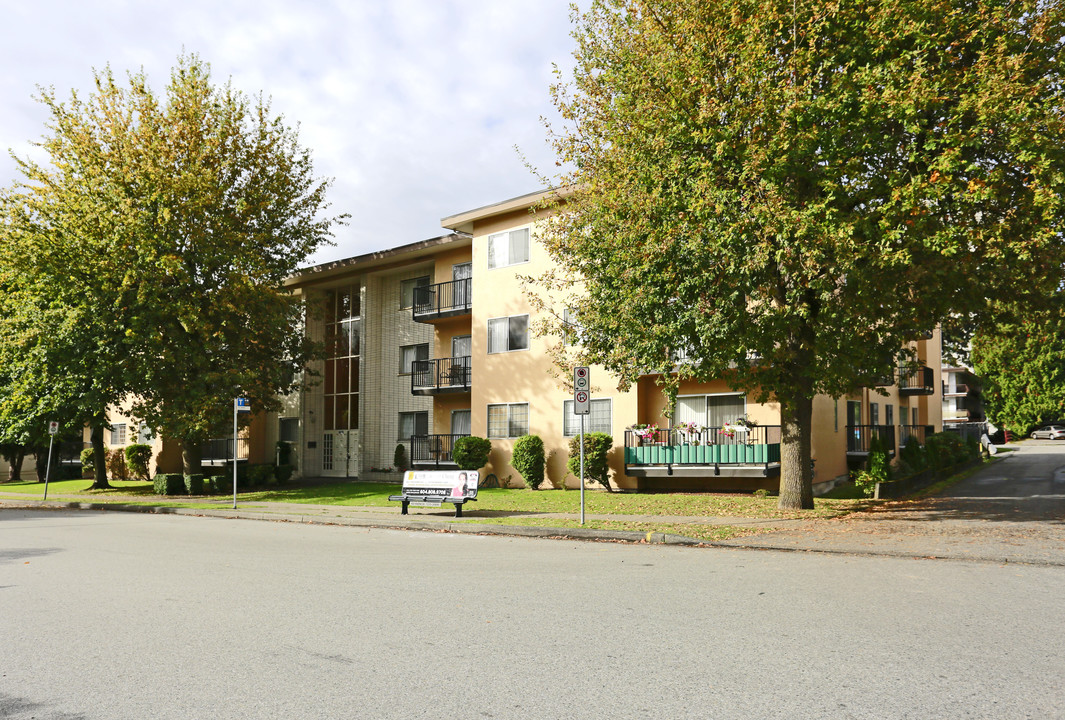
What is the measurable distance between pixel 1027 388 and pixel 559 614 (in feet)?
241

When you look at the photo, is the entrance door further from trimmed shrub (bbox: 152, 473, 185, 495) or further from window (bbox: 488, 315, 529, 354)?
window (bbox: 488, 315, 529, 354)

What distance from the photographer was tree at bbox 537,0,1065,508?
42.3ft

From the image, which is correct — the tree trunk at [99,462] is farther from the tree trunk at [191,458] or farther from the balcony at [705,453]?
the balcony at [705,453]

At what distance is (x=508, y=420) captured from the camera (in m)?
27.9

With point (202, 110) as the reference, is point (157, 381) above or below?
below

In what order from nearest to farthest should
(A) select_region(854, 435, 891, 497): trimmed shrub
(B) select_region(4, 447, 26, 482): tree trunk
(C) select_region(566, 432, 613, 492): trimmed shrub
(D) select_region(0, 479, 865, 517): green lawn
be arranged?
1. (D) select_region(0, 479, 865, 517): green lawn
2. (A) select_region(854, 435, 891, 497): trimmed shrub
3. (C) select_region(566, 432, 613, 492): trimmed shrub
4. (B) select_region(4, 447, 26, 482): tree trunk

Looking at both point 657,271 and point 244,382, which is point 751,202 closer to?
point 657,271

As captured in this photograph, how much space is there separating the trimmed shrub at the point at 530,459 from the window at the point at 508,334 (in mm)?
3451

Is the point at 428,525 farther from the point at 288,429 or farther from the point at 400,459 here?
the point at 288,429

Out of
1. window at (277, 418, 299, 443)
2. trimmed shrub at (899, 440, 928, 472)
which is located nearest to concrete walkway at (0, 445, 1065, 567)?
trimmed shrub at (899, 440, 928, 472)

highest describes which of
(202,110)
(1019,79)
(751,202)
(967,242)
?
(202,110)

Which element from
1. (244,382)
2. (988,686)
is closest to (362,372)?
(244,382)

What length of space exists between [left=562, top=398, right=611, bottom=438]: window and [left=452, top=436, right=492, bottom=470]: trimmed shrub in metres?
3.01

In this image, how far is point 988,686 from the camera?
16.2 ft
